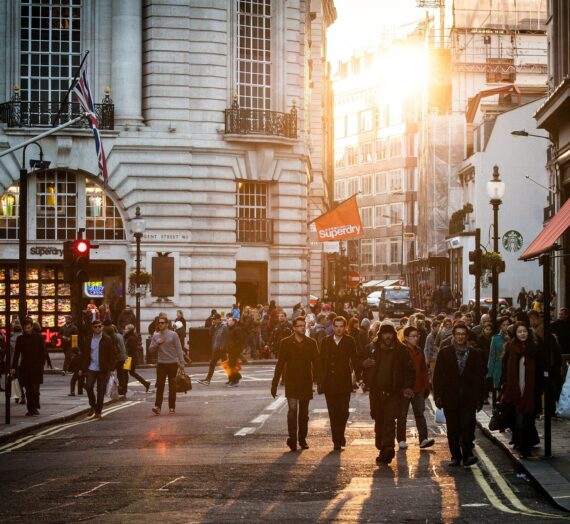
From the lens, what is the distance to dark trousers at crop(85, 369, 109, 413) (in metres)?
24.5

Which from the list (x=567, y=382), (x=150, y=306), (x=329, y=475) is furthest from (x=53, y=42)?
(x=329, y=475)

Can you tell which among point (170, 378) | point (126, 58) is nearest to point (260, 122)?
point (126, 58)

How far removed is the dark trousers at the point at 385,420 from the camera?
16516 millimetres

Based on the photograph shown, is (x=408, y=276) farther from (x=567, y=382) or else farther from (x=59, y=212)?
(x=567, y=382)

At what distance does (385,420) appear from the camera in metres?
17.0

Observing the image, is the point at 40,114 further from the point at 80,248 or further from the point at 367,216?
the point at 367,216

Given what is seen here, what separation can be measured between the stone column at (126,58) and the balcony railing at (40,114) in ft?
1.18

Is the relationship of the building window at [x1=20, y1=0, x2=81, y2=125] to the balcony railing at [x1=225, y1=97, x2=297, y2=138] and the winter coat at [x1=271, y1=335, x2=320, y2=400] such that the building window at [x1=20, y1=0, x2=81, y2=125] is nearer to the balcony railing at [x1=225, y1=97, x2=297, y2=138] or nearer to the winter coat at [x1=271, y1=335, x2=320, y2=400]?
the balcony railing at [x1=225, y1=97, x2=297, y2=138]

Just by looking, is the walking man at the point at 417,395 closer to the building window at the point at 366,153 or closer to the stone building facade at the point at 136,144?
the stone building facade at the point at 136,144

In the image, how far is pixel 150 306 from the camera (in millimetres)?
46625

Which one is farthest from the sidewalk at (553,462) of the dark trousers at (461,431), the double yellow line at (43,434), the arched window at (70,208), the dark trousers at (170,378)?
the arched window at (70,208)

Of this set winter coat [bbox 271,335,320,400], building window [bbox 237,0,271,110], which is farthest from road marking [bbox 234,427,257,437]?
building window [bbox 237,0,271,110]

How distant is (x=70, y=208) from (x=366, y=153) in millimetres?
94782

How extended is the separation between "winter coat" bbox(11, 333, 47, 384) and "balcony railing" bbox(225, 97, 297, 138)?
24176mm
